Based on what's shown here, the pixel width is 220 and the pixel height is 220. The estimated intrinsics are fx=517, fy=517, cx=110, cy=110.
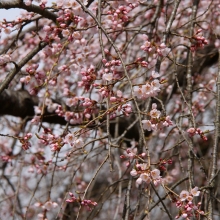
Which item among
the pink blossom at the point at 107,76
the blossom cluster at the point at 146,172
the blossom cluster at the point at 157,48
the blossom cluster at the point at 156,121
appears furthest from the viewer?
the blossom cluster at the point at 157,48

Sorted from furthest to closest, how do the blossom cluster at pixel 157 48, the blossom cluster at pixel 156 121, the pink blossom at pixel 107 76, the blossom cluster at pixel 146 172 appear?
the blossom cluster at pixel 157 48, the pink blossom at pixel 107 76, the blossom cluster at pixel 156 121, the blossom cluster at pixel 146 172

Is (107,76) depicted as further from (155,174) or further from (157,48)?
(155,174)

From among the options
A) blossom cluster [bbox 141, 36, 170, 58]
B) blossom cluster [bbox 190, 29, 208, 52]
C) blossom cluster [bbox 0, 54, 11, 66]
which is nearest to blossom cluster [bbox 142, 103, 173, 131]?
blossom cluster [bbox 141, 36, 170, 58]

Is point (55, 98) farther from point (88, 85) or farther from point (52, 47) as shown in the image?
point (88, 85)

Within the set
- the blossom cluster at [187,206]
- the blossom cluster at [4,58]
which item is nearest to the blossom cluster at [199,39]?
the blossom cluster at [187,206]

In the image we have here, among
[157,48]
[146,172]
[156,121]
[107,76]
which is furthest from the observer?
[157,48]

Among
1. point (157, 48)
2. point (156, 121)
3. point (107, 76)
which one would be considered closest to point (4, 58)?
point (107, 76)

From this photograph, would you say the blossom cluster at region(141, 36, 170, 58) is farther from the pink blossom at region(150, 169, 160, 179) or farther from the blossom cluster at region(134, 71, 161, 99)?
the pink blossom at region(150, 169, 160, 179)

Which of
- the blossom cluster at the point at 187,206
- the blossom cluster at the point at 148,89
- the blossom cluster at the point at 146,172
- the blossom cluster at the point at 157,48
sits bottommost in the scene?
the blossom cluster at the point at 187,206

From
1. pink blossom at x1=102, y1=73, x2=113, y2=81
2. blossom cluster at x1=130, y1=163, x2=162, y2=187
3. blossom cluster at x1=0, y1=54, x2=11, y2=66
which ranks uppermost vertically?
blossom cluster at x1=0, y1=54, x2=11, y2=66

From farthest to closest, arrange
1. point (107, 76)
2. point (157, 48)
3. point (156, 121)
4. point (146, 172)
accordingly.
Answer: point (157, 48)
point (107, 76)
point (156, 121)
point (146, 172)

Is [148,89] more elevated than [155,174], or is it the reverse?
[148,89]

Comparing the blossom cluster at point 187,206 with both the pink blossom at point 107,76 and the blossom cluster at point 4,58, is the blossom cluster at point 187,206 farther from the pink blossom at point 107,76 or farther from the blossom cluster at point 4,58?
the blossom cluster at point 4,58

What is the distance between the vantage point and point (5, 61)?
2250 mm
